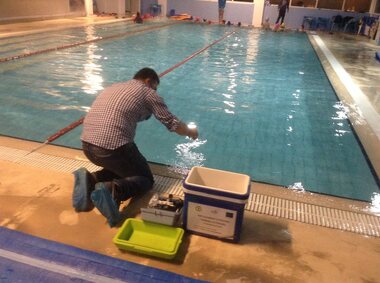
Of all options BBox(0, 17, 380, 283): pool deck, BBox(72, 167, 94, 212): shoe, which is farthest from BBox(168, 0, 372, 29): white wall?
BBox(72, 167, 94, 212): shoe

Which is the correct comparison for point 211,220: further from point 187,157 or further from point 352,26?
point 352,26

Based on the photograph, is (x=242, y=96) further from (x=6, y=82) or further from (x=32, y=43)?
(x=32, y=43)

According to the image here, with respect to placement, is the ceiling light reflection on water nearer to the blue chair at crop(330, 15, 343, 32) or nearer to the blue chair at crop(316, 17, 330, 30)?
the blue chair at crop(330, 15, 343, 32)

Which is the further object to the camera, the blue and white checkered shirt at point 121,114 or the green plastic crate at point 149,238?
the blue and white checkered shirt at point 121,114

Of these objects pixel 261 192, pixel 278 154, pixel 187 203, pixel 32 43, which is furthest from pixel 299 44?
pixel 187 203

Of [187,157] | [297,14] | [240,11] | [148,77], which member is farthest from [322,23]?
[148,77]

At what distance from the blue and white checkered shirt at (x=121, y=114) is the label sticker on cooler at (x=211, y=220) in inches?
24.7

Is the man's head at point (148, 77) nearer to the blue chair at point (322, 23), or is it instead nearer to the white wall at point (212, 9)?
the blue chair at point (322, 23)

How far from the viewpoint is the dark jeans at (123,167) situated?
97.9 inches

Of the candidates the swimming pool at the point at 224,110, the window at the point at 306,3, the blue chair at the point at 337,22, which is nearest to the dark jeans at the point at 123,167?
the swimming pool at the point at 224,110

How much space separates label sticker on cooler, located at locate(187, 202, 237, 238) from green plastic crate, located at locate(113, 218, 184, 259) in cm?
12

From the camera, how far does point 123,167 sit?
257 cm

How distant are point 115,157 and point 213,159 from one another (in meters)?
1.45

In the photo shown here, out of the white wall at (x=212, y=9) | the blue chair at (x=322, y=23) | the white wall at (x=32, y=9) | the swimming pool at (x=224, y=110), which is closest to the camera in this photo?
the swimming pool at (x=224, y=110)
